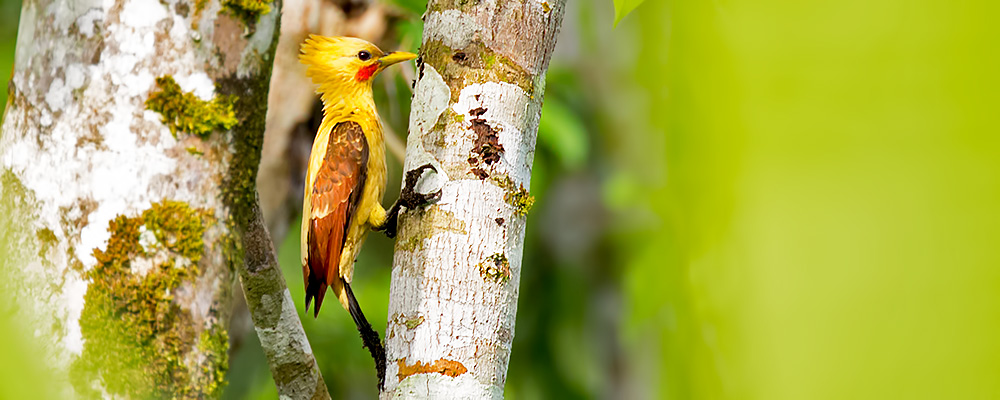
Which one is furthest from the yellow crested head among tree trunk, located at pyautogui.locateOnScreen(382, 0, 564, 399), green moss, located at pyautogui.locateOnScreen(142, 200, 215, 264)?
green moss, located at pyautogui.locateOnScreen(142, 200, 215, 264)

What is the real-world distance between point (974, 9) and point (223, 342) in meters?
0.87

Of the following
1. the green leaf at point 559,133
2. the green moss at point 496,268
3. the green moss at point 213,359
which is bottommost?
the green moss at point 213,359

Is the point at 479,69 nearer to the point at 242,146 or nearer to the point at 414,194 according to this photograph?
the point at 414,194

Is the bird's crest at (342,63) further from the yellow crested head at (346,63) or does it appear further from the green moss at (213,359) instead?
the green moss at (213,359)

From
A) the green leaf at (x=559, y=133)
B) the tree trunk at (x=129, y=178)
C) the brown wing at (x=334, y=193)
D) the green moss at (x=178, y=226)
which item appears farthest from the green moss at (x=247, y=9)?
the green leaf at (x=559, y=133)

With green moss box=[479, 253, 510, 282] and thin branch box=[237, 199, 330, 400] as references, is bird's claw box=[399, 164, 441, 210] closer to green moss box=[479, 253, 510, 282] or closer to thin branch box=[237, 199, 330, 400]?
green moss box=[479, 253, 510, 282]

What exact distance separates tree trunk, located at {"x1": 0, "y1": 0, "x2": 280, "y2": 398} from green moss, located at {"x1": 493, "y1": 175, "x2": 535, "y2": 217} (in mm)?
378

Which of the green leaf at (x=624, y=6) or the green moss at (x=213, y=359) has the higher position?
the green leaf at (x=624, y=6)

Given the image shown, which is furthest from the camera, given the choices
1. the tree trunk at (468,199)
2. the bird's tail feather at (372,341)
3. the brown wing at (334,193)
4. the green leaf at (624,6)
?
the brown wing at (334,193)

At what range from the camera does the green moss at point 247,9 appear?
980 mm

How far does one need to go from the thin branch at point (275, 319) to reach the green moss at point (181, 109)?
13.6 inches

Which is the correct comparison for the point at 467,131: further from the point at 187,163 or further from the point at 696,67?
the point at 696,67

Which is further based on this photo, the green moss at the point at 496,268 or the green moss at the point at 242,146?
the green moss at the point at 496,268

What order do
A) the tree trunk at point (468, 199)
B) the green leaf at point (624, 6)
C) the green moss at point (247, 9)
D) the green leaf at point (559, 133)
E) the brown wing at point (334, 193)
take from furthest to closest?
the green leaf at point (559, 133), the brown wing at point (334, 193), the tree trunk at point (468, 199), the green moss at point (247, 9), the green leaf at point (624, 6)
